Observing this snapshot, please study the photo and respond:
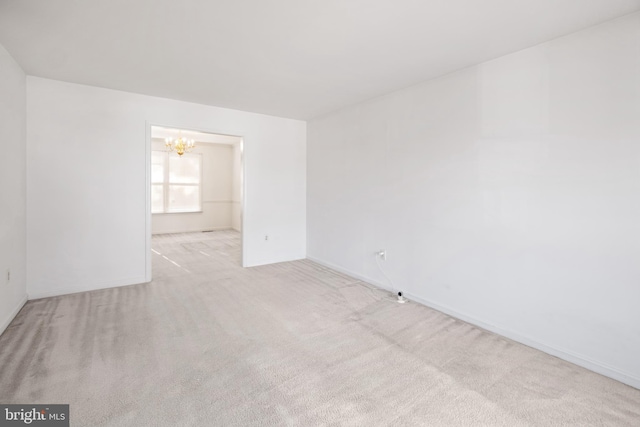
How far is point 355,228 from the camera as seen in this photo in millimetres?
4238

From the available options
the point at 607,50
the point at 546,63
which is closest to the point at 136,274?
the point at 546,63

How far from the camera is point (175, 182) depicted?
26.4 feet

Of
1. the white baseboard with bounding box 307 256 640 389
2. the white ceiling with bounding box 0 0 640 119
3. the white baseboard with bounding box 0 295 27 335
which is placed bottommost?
the white baseboard with bounding box 307 256 640 389

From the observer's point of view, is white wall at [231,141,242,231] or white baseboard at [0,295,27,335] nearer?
white baseboard at [0,295,27,335]

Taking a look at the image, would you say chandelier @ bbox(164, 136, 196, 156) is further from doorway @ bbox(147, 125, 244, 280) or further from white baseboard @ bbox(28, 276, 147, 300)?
white baseboard @ bbox(28, 276, 147, 300)

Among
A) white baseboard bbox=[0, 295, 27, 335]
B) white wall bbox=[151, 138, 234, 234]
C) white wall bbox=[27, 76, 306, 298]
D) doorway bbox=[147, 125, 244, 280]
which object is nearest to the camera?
white baseboard bbox=[0, 295, 27, 335]

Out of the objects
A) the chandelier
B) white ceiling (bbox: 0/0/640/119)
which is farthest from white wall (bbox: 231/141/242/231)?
white ceiling (bbox: 0/0/640/119)

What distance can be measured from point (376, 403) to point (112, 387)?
64.0 inches

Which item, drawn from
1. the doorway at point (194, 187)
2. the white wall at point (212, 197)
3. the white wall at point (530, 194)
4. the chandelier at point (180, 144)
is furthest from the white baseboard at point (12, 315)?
the white wall at point (212, 197)

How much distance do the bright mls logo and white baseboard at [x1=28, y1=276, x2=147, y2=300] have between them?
2.12 metres

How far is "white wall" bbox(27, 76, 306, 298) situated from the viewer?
3.26 m

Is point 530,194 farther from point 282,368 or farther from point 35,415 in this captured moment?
point 35,415

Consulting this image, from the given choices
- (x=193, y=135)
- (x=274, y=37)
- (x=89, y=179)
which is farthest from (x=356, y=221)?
(x=193, y=135)

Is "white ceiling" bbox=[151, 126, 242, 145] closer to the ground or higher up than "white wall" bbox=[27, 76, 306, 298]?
higher up
